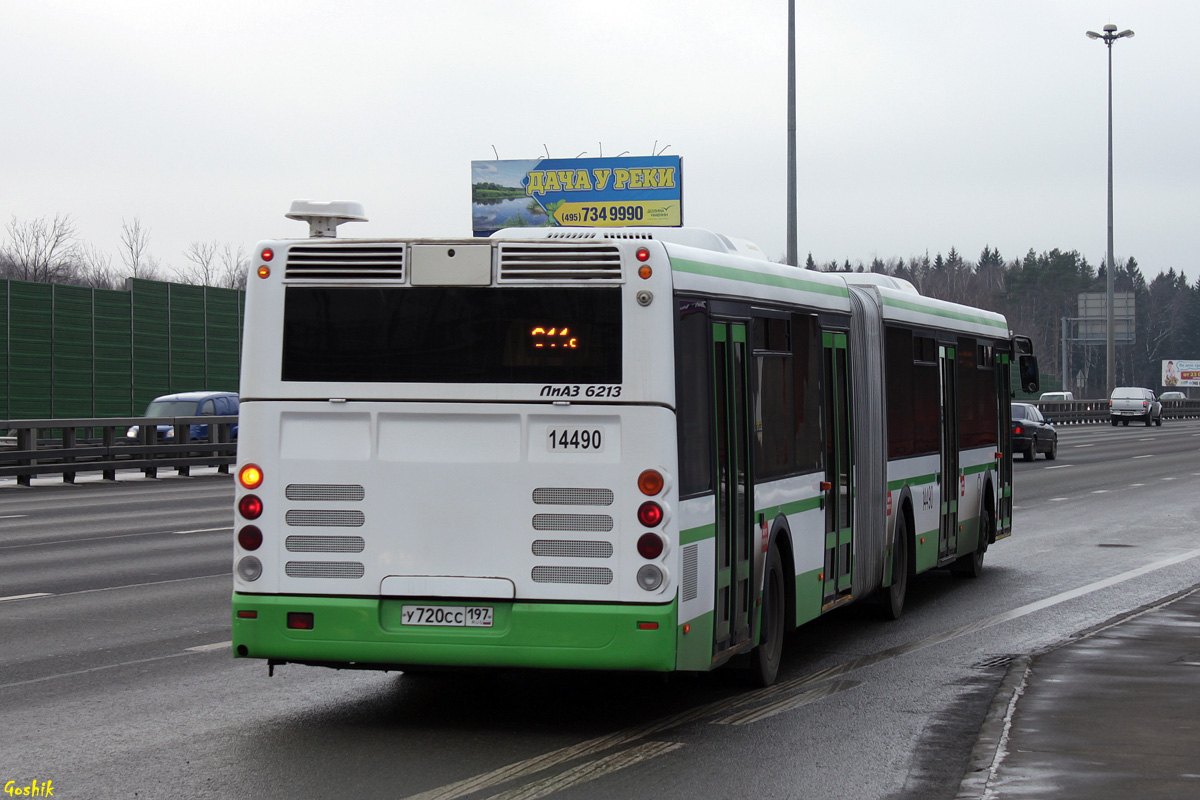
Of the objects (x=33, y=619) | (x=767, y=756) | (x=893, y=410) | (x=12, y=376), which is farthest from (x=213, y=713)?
(x=12, y=376)

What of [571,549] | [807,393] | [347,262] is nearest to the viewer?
[571,549]

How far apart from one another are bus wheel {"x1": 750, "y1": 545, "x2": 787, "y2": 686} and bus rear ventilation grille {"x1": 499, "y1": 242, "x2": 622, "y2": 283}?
232 cm

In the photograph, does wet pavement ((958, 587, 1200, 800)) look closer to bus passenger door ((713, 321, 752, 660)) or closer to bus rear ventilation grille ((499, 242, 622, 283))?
bus passenger door ((713, 321, 752, 660))

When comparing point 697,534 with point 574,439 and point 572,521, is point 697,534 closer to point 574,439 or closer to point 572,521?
point 572,521

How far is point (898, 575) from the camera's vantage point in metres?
13.0

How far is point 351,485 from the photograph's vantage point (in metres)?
8.20

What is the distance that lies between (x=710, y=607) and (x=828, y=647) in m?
3.29

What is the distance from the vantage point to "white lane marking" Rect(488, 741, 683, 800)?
6727 millimetres

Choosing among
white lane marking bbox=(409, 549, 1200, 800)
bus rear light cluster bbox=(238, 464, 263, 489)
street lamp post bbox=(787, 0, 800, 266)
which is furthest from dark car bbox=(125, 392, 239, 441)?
bus rear light cluster bbox=(238, 464, 263, 489)

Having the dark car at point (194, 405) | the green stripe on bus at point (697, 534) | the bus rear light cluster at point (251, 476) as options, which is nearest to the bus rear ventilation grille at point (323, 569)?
the bus rear light cluster at point (251, 476)

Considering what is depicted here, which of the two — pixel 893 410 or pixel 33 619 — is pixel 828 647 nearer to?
pixel 893 410

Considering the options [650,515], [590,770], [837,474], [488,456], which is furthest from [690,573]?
[837,474]

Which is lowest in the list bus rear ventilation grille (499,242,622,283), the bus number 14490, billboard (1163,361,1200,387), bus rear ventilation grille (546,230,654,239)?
the bus number 14490

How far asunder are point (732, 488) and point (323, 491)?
2207 millimetres
